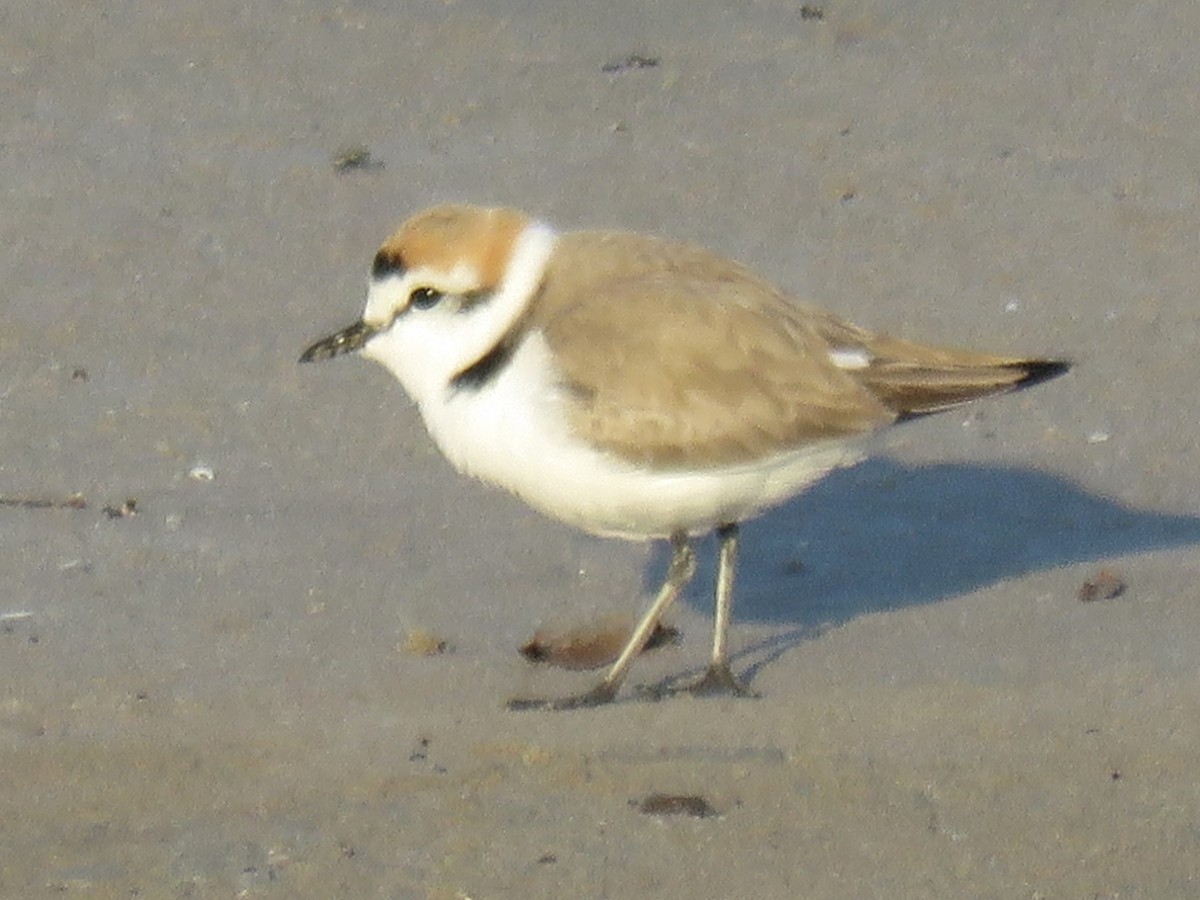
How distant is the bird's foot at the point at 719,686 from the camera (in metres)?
5.93

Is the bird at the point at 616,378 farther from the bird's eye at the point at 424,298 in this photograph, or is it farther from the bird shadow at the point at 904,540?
the bird shadow at the point at 904,540

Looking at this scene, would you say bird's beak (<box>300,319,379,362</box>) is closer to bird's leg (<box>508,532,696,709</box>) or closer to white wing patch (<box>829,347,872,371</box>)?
bird's leg (<box>508,532,696,709</box>)

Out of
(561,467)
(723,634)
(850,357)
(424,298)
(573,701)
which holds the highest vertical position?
(424,298)

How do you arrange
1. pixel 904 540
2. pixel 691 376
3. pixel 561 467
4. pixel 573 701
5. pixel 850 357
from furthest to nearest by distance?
1. pixel 904 540
2. pixel 850 357
3. pixel 573 701
4. pixel 691 376
5. pixel 561 467

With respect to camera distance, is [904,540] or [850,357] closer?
[850,357]

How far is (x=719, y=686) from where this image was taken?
5.95 meters

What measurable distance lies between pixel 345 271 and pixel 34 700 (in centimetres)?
280

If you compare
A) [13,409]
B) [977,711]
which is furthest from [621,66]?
[977,711]

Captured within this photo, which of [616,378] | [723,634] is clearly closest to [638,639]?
[723,634]

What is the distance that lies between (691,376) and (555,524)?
1.13m

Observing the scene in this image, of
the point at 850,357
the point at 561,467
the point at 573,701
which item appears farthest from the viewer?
the point at 850,357

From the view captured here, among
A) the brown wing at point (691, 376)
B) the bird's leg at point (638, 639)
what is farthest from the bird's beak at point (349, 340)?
the bird's leg at point (638, 639)

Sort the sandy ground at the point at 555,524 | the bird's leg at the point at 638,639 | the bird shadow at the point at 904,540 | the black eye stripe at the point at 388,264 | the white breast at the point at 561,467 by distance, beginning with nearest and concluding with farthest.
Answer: the sandy ground at the point at 555,524
the white breast at the point at 561,467
the black eye stripe at the point at 388,264
the bird's leg at the point at 638,639
the bird shadow at the point at 904,540

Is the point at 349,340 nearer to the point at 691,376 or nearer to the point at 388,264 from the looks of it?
the point at 388,264
